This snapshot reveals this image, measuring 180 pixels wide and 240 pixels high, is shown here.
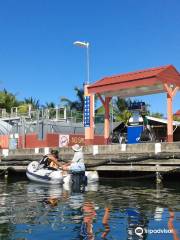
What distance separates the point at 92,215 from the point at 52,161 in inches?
376

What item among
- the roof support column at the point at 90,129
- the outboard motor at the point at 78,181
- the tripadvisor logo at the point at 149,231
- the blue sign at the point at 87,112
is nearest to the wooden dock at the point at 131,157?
the roof support column at the point at 90,129

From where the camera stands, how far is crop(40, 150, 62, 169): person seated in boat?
61.9 ft

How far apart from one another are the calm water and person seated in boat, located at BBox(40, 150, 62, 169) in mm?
3884

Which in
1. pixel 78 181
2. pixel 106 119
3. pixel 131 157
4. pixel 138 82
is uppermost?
pixel 138 82

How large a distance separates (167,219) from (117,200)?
3632 mm

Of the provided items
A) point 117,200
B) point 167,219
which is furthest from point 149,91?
point 167,219

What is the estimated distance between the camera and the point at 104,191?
1557 cm

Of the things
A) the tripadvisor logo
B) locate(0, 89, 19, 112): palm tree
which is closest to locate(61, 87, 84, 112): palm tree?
locate(0, 89, 19, 112): palm tree

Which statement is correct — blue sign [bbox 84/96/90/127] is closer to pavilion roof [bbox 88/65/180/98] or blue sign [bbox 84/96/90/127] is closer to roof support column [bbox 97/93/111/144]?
pavilion roof [bbox 88/65/180/98]

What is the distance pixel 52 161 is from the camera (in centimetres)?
1914

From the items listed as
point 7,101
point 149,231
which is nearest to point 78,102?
point 7,101

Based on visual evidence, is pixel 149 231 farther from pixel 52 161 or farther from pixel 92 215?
pixel 52 161

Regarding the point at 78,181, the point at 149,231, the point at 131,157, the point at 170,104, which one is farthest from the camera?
the point at 170,104

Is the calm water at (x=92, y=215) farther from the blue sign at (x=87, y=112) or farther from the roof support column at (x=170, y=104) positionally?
the blue sign at (x=87, y=112)
